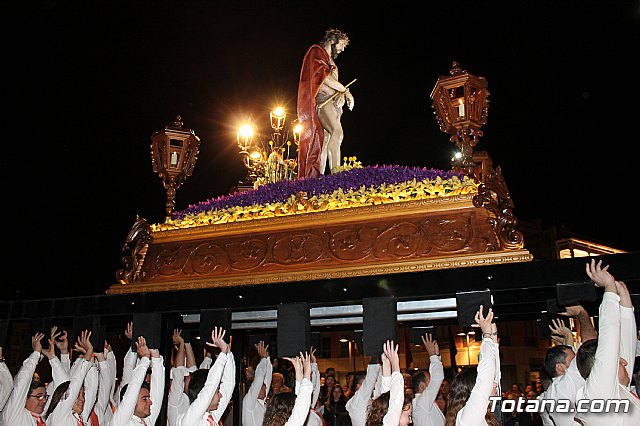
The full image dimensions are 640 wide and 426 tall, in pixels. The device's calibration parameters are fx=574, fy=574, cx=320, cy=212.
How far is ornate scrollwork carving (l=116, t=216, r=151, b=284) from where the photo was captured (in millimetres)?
7977

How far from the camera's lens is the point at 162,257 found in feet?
26.2

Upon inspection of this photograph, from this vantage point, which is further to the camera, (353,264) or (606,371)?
(353,264)

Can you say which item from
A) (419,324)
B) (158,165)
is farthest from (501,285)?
(158,165)

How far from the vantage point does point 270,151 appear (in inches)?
435

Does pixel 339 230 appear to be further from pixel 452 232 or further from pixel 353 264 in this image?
pixel 452 232

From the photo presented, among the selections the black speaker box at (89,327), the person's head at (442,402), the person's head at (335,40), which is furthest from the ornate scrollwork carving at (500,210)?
the black speaker box at (89,327)

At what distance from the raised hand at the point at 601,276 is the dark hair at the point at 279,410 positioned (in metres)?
2.60

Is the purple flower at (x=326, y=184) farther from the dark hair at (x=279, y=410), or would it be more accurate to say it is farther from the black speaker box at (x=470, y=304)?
the dark hair at (x=279, y=410)

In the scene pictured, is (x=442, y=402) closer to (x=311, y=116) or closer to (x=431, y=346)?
(x=431, y=346)

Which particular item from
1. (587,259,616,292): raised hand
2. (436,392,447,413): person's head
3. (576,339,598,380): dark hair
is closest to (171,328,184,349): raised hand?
(436,392,447,413): person's head

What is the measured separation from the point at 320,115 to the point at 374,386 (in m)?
4.00

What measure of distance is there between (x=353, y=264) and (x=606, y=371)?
327 cm

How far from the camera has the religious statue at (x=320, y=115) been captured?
8.57 metres

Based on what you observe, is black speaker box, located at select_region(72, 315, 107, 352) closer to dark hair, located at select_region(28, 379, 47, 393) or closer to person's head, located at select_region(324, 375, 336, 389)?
dark hair, located at select_region(28, 379, 47, 393)
